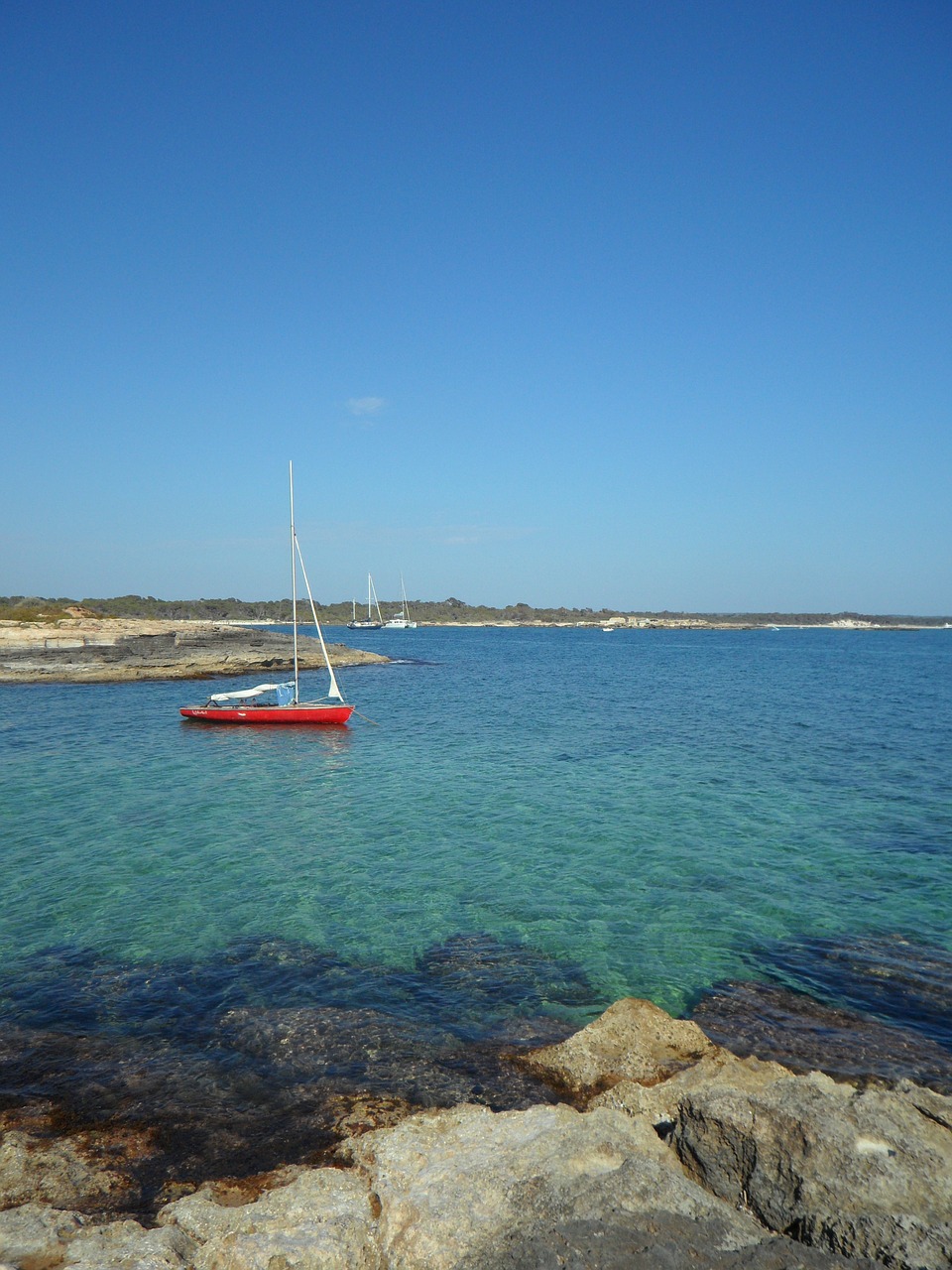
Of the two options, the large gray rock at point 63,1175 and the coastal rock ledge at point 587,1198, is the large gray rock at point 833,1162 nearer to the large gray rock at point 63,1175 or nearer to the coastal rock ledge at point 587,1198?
the coastal rock ledge at point 587,1198

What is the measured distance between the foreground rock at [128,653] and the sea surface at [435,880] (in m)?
21.6

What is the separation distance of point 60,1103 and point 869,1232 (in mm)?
7514

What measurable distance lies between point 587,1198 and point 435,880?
10.0 meters

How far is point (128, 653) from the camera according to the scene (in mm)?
59500

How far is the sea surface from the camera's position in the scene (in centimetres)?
1017

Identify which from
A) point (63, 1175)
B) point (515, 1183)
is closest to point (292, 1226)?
point (515, 1183)

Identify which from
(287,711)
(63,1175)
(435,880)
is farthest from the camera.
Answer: (287,711)

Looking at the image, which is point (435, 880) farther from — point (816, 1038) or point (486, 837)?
point (816, 1038)

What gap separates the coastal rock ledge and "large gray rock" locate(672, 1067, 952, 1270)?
11 mm

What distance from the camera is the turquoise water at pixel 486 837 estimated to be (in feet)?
41.5

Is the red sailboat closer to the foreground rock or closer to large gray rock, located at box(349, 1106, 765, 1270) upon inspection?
the foreground rock

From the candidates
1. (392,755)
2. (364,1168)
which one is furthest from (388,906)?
(392,755)

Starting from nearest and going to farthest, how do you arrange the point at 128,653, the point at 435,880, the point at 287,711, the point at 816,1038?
the point at 816,1038, the point at 435,880, the point at 287,711, the point at 128,653

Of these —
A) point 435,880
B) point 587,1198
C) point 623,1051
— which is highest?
point 587,1198
